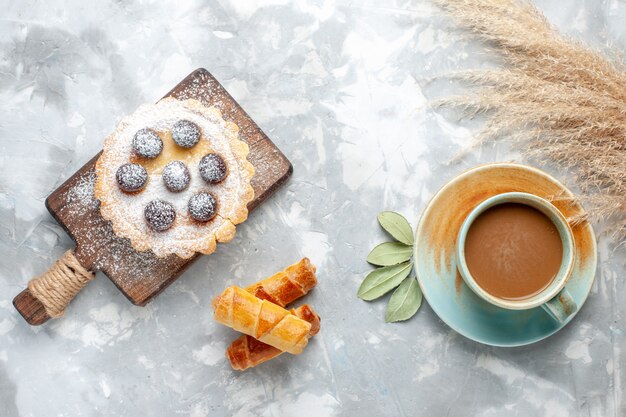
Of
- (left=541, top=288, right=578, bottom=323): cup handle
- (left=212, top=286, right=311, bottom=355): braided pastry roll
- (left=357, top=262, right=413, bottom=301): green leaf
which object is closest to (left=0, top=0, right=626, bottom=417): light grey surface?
(left=357, top=262, right=413, bottom=301): green leaf

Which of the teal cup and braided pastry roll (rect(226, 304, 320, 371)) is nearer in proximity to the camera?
the teal cup

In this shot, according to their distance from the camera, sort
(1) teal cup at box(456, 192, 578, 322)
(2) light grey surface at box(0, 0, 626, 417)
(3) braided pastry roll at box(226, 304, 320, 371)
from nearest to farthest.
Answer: (1) teal cup at box(456, 192, 578, 322) < (3) braided pastry roll at box(226, 304, 320, 371) < (2) light grey surface at box(0, 0, 626, 417)

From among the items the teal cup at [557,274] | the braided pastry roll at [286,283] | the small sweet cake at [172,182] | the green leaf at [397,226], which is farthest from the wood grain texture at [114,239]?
the teal cup at [557,274]

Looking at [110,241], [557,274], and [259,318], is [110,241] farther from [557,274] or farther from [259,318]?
[557,274]

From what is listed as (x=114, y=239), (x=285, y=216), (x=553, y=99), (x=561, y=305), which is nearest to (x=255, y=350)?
(x=285, y=216)

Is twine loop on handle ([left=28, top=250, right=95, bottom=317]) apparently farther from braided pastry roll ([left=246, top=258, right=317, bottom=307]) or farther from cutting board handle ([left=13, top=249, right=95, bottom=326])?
braided pastry roll ([left=246, top=258, right=317, bottom=307])

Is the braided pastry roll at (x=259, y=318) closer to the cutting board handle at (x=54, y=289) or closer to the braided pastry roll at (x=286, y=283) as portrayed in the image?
the braided pastry roll at (x=286, y=283)

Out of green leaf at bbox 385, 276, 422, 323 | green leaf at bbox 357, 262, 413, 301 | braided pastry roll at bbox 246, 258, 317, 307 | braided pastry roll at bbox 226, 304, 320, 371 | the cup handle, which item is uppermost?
braided pastry roll at bbox 246, 258, 317, 307

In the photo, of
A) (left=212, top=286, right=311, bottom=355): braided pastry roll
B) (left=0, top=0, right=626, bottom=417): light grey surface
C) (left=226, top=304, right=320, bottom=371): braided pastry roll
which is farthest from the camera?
(left=0, top=0, right=626, bottom=417): light grey surface

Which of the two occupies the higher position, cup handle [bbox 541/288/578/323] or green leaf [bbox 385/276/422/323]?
green leaf [bbox 385/276/422/323]
